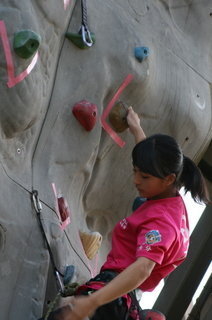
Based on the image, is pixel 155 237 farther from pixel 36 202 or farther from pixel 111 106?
pixel 111 106

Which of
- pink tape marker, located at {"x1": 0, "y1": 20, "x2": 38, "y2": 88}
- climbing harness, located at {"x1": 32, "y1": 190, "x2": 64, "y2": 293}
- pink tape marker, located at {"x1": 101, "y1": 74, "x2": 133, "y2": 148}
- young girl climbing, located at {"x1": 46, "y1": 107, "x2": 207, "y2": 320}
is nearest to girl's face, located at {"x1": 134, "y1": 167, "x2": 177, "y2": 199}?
young girl climbing, located at {"x1": 46, "y1": 107, "x2": 207, "y2": 320}

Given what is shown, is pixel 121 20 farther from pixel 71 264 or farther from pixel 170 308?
pixel 170 308

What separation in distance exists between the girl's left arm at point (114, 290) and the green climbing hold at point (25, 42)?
764 mm

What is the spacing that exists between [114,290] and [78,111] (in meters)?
0.92

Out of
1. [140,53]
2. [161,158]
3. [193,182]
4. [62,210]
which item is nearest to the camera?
[161,158]

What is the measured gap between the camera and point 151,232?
2.43 metres

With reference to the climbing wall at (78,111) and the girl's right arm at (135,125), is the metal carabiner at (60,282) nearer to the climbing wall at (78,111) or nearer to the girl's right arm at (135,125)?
the climbing wall at (78,111)

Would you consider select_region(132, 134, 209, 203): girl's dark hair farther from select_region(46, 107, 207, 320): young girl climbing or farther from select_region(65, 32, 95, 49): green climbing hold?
select_region(65, 32, 95, 49): green climbing hold

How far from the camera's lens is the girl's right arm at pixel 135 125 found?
3.04 m

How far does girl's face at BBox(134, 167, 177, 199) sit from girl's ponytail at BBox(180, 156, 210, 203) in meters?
0.08

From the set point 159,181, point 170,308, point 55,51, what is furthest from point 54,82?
point 170,308

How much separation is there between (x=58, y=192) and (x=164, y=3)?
1130 mm

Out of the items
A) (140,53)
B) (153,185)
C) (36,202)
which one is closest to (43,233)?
(36,202)

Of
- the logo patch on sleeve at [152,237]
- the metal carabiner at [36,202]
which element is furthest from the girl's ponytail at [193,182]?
the metal carabiner at [36,202]
